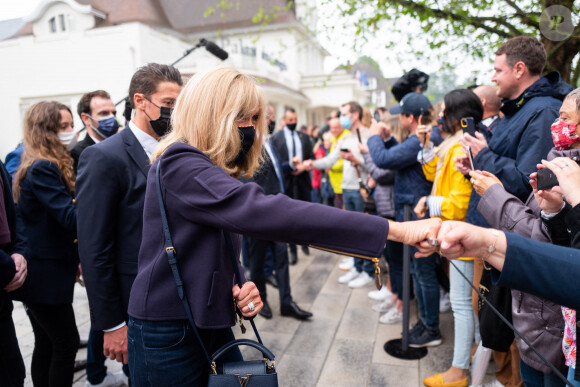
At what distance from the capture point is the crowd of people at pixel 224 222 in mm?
1303

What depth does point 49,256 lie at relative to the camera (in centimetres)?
270

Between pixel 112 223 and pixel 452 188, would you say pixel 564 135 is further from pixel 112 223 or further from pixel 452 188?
pixel 112 223

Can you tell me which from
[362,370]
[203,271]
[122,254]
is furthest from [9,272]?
[362,370]

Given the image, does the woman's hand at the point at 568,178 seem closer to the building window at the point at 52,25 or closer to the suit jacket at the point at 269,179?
the suit jacket at the point at 269,179

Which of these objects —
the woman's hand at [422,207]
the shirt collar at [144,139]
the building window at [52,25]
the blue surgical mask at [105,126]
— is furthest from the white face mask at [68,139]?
the building window at [52,25]

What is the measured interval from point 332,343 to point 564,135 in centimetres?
276

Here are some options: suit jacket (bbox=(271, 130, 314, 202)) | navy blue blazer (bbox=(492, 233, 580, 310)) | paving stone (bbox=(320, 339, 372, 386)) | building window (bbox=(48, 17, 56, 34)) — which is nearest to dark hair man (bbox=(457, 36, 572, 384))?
paving stone (bbox=(320, 339, 372, 386))

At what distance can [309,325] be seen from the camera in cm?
429

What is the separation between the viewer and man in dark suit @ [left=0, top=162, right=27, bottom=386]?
2105mm

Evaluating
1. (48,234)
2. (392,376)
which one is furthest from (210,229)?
(392,376)

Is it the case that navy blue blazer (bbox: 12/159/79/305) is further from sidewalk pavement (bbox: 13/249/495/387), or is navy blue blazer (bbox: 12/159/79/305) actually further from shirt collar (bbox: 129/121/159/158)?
sidewalk pavement (bbox: 13/249/495/387)

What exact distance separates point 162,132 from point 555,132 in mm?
2066

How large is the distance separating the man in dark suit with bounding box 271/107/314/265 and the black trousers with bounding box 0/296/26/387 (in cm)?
419

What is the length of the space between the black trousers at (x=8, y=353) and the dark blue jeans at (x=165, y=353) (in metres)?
1.04
